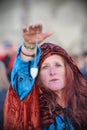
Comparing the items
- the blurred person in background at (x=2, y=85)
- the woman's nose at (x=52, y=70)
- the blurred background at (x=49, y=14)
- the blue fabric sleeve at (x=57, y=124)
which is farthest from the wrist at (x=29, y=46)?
the blurred background at (x=49, y=14)

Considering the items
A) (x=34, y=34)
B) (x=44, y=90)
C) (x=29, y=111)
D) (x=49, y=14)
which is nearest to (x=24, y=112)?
(x=29, y=111)

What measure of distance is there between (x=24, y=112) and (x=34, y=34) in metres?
0.63

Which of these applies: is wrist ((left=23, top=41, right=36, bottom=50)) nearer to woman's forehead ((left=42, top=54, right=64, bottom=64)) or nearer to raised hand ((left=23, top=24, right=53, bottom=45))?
raised hand ((left=23, top=24, right=53, bottom=45))

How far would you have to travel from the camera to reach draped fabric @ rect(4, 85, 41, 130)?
4051 mm

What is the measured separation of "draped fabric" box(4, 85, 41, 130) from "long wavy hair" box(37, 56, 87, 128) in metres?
0.12

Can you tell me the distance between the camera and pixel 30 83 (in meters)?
4.06

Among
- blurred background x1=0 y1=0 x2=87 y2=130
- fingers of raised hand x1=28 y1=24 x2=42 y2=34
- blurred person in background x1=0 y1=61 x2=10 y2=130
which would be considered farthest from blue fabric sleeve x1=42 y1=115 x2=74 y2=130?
blurred background x1=0 y1=0 x2=87 y2=130

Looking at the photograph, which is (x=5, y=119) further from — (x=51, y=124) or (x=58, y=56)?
(x=58, y=56)

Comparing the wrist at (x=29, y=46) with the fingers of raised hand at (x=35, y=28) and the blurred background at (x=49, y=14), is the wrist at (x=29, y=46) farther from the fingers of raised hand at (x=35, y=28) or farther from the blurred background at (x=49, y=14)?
the blurred background at (x=49, y=14)

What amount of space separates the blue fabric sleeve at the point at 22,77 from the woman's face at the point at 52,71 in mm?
88

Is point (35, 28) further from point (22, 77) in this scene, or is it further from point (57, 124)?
point (57, 124)

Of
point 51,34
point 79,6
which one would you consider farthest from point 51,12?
point 51,34

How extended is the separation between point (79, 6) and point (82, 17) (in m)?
0.24

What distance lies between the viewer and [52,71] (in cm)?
411
